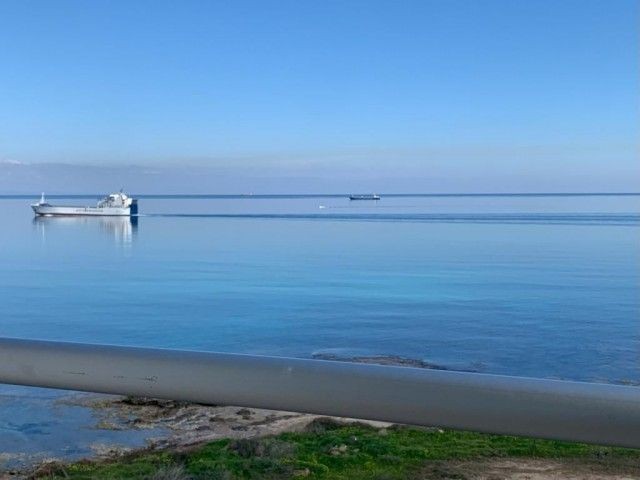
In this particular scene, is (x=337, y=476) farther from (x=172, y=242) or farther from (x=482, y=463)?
(x=172, y=242)

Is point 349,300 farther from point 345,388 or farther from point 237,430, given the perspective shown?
point 345,388

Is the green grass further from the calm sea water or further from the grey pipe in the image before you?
the calm sea water

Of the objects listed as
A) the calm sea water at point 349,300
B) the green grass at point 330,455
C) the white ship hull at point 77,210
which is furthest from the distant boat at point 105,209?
the green grass at point 330,455

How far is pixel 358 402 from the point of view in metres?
1.50

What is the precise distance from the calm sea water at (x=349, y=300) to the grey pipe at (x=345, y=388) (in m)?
4.44

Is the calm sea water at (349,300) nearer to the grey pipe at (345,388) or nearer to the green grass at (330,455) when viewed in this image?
the green grass at (330,455)

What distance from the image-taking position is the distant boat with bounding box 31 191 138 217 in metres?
55.5

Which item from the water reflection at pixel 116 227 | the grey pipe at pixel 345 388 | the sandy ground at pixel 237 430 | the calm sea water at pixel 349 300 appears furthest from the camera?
the water reflection at pixel 116 227

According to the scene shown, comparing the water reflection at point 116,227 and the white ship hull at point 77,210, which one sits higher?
the white ship hull at point 77,210

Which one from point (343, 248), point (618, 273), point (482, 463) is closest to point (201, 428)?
point (482, 463)

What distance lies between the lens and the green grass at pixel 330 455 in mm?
2748

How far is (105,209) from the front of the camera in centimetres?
5634

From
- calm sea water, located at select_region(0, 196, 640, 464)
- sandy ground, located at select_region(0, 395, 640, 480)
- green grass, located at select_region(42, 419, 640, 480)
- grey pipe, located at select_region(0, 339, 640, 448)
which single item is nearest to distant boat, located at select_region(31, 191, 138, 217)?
calm sea water, located at select_region(0, 196, 640, 464)

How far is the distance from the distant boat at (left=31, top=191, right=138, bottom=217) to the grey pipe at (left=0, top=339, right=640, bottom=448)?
54.9 meters
